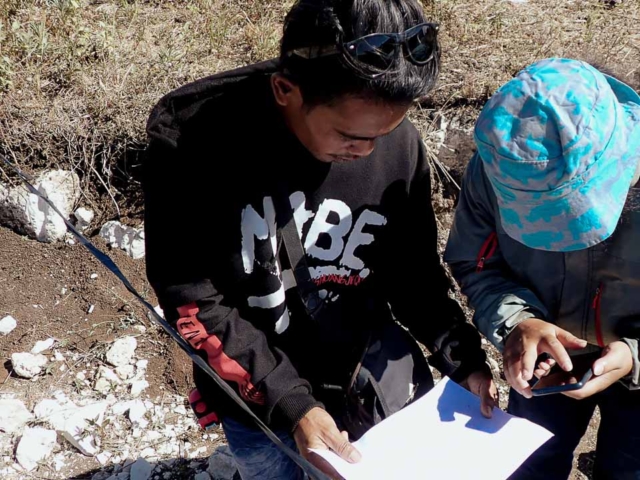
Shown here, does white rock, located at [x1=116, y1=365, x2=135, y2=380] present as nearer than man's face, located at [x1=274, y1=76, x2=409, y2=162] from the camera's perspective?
No

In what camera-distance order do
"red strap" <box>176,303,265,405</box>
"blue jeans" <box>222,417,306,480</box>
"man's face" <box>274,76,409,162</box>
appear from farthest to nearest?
"blue jeans" <box>222,417,306,480</box>, "red strap" <box>176,303,265,405</box>, "man's face" <box>274,76,409,162</box>

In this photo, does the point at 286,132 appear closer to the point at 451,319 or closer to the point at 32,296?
the point at 451,319

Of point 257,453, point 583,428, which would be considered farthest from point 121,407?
point 583,428

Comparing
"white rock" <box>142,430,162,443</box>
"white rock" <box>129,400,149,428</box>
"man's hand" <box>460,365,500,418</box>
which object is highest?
"man's hand" <box>460,365,500,418</box>

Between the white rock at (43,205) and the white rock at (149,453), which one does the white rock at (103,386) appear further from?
the white rock at (43,205)

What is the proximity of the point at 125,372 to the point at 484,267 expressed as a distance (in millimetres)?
1809

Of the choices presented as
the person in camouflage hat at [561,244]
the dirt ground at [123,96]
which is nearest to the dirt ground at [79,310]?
the dirt ground at [123,96]

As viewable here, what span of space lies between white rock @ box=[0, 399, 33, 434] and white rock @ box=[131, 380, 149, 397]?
399mm

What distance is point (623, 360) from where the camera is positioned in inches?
60.0

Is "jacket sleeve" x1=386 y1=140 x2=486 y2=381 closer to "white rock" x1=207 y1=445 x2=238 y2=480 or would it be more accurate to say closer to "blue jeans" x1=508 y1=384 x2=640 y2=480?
"blue jeans" x1=508 y1=384 x2=640 y2=480

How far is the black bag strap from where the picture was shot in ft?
5.10

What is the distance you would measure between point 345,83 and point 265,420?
0.80 metres

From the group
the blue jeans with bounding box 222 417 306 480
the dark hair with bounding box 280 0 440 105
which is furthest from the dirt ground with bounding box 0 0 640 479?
the dark hair with bounding box 280 0 440 105

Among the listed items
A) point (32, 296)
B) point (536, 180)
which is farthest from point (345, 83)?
point (32, 296)
